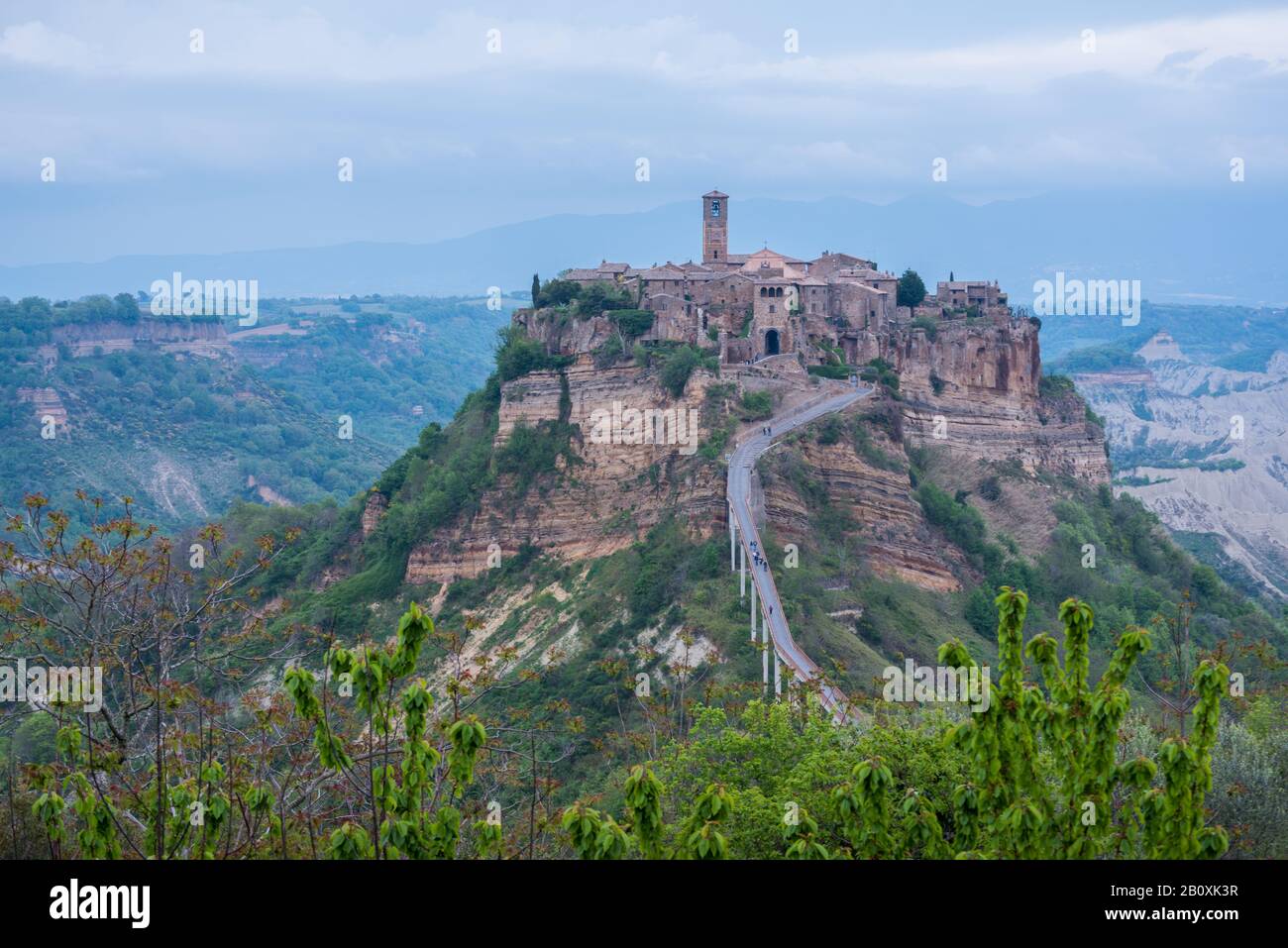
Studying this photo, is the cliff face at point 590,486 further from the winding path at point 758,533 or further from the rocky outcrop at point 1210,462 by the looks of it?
the rocky outcrop at point 1210,462

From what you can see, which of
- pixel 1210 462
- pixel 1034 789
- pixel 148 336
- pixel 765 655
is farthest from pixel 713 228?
pixel 148 336

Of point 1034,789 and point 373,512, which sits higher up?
point 1034,789

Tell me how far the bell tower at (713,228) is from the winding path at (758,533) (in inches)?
480

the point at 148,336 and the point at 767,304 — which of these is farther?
the point at 148,336

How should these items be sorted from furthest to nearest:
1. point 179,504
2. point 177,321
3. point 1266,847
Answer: point 177,321 < point 179,504 < point 1266,847

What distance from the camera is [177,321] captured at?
163 metres

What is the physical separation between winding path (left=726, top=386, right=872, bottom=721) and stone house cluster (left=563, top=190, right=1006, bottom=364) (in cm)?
353

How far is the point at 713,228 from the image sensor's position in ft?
222

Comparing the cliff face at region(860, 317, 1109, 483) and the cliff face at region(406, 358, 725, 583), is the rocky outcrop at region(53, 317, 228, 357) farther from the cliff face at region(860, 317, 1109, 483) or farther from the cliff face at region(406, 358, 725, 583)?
the cliff face at region(860, 317, 1109, 483)

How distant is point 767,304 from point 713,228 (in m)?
9.46

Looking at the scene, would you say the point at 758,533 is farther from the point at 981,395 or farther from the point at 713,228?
the point at 713,228
